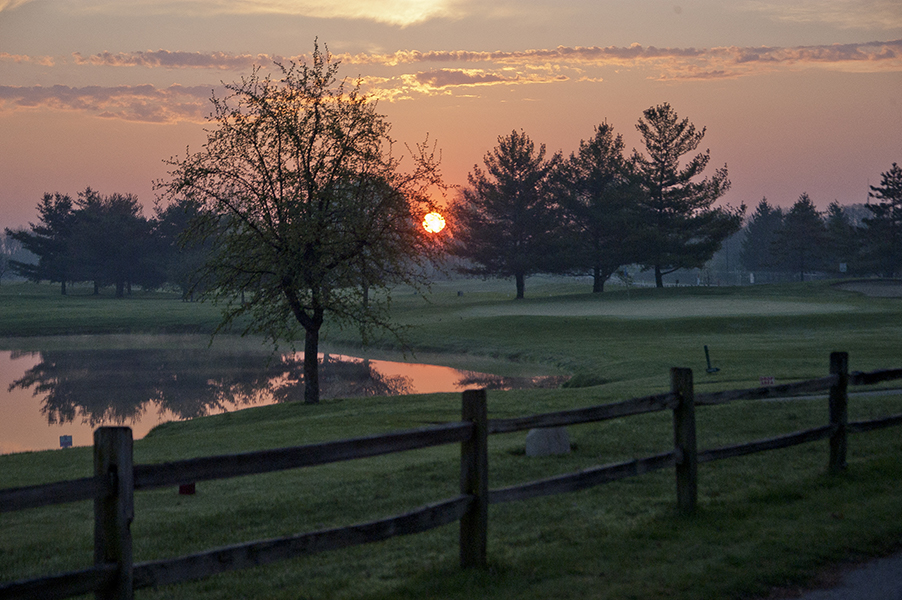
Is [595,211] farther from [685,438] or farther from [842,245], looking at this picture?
[685,438]

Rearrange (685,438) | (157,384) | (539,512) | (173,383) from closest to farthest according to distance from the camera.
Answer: (685,438) → (539,512) → (157,384) → (173,383)

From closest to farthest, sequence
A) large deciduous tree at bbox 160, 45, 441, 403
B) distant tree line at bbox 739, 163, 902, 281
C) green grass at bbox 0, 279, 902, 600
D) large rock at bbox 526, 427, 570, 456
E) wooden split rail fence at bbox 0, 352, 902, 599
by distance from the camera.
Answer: wooden split rail fence at bbox 0, 352, 902, 599
green grass at bbox 0, 279, 902, 600
large rock at bbox 526, 427, 570, 456
large deciduous tree at bbox 160, 45, 441, 403
distant tree line at bbox 739, 163, 902, 281

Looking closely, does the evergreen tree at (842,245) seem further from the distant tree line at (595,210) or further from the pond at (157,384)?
the pond at (157,384)

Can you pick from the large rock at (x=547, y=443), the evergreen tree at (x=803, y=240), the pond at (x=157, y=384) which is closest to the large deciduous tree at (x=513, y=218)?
the pond at (x=157, y=384)

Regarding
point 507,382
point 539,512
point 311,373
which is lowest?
point 507,382

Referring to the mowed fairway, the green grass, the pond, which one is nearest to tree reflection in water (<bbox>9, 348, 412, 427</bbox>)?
the pond

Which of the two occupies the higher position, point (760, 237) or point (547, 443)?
point (760, 237)

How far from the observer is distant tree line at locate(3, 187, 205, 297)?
12431 centimetres

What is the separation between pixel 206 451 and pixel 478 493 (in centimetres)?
1380

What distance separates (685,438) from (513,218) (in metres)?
78.0

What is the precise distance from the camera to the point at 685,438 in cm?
864

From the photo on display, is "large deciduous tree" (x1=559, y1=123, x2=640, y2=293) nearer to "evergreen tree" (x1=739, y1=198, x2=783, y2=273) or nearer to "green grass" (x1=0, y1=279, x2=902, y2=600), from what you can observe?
"green grass" (x1=0, y1=279, x2=902, y2=600)

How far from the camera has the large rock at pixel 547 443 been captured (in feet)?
46.5

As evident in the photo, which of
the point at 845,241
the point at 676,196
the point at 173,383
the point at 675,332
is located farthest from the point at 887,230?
the point at 173,383
